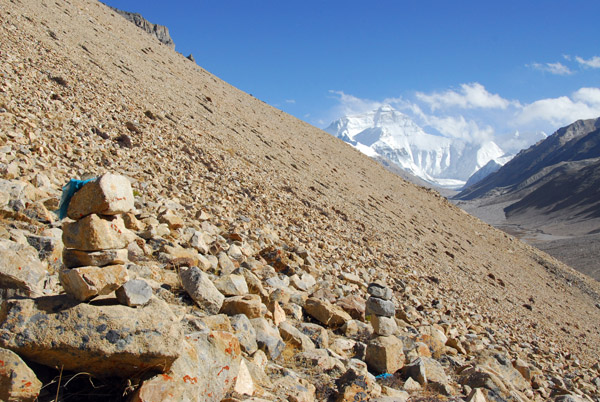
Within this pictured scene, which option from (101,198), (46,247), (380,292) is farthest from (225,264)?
(101,198)

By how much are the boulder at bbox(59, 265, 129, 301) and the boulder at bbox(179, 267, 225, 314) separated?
4.87 ft

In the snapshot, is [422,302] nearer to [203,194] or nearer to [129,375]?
[203,194]

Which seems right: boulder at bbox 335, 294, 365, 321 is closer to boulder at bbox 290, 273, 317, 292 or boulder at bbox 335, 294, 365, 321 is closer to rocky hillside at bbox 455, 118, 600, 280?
boulder at bbox 290, 273, 317, 292

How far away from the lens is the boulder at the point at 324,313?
23.3 feet

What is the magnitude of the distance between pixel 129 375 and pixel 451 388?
4645mm

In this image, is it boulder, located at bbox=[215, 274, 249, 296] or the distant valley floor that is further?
the distant valley floor

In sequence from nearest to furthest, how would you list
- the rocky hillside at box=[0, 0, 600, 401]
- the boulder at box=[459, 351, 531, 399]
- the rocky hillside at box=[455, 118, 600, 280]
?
the rocky hillside at box=[0, 0, 600, 401]
the boulder at box=[459, 351, 531, 399]
the rocky hillside at box=[455, 118, 600, 280]

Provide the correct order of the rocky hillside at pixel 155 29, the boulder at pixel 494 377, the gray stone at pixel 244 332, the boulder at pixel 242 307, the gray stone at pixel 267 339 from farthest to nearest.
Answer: the rocky hillside at pixel 155 29 < the boulder at pixel 494 377 < the boulder at pixel 242 307 < the gray stone at pixel 267 339 < the gray stone at pixel 244 332

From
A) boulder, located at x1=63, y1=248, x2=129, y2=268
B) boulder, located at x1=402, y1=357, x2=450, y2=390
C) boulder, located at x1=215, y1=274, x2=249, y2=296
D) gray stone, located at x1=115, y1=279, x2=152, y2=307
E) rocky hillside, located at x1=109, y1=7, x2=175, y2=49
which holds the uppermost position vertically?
rocky hillside, located at x1=109, y1=7, x2=175, y2=49

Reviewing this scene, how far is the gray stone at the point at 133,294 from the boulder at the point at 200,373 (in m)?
0.56

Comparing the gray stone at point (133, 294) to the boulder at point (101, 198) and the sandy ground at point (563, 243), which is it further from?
the sandy ground at point (563, 243)

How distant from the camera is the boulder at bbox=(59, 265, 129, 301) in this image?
363 cm

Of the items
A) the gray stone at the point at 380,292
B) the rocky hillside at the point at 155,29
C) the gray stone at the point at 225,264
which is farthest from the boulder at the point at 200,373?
the rocky hillside at the point at 155,29

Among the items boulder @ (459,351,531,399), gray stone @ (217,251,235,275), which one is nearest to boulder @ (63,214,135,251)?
gray stone @ (217,251,235,275)
